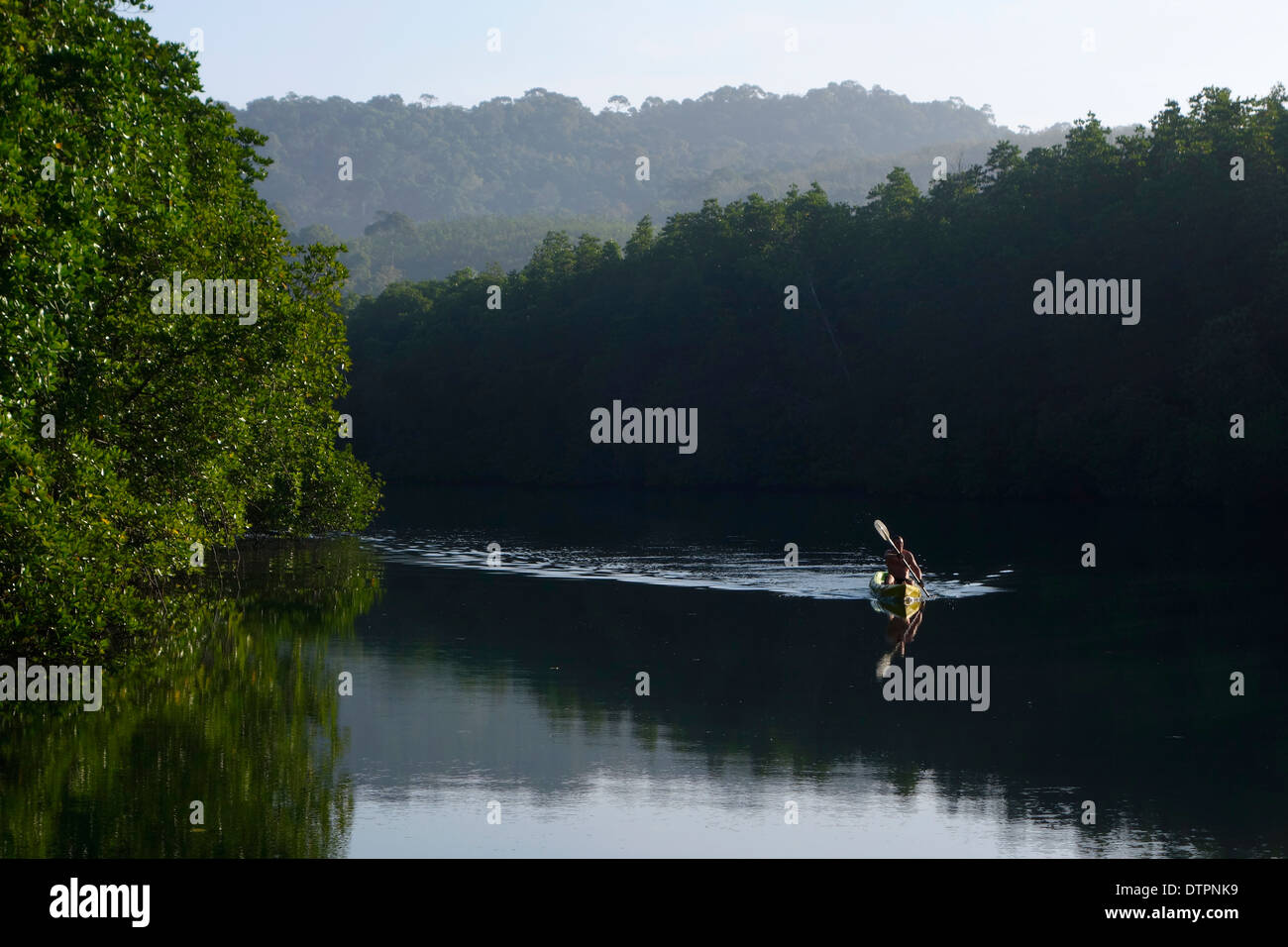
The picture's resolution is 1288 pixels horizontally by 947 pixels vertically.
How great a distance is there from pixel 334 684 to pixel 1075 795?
1025 cm

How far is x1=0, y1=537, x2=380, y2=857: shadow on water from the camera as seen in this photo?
11875mm

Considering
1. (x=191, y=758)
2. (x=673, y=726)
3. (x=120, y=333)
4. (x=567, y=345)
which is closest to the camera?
(x=191, y=758)

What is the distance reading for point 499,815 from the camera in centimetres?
1281

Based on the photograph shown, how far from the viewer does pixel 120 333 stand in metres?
21.5

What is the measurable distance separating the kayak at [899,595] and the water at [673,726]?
0.64 m

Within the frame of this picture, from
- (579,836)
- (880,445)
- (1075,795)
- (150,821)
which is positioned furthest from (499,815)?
(880,445)

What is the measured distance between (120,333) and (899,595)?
50.8 feet

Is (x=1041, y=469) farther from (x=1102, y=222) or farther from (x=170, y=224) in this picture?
(x=170, y=224)

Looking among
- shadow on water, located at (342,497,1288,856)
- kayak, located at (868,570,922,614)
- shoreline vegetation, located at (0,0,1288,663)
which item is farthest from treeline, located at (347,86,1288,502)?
kayak, located at (868,570,922,614)

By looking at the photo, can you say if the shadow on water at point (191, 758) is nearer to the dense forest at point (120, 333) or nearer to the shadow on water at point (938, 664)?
the dense forest at point (120, 333)

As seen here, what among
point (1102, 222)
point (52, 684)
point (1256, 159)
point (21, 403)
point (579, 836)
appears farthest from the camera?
point (1102, 222)

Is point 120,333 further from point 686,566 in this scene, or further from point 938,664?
point 686,566

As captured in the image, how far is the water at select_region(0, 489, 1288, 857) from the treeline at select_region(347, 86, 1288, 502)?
29.8 m

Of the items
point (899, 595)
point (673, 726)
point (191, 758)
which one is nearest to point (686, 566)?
point (899, 595)
